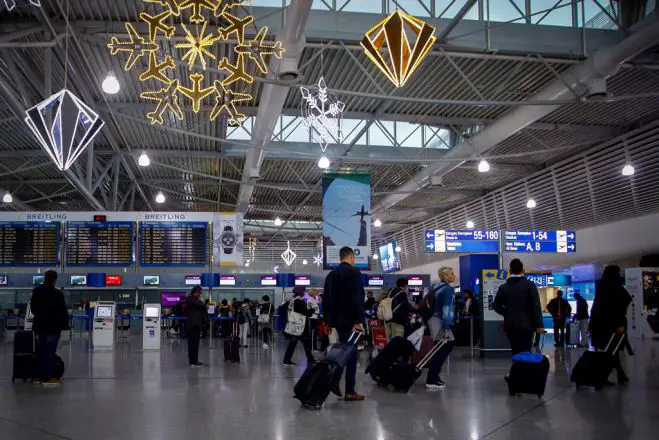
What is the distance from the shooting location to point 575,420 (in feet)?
20.0

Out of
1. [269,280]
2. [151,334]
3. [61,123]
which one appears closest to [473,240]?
[151,334]

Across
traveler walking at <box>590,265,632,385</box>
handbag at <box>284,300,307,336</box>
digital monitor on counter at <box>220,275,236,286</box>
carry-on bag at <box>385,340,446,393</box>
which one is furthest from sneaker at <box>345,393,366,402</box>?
digital monitor on counter at <box>220,275,236,286</box>

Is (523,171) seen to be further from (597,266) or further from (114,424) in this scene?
(114,424)

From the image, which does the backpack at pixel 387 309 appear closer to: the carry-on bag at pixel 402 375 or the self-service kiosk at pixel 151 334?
the carry-on bag at pixel 402 375

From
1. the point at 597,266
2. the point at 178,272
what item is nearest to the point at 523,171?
the point at 597,266

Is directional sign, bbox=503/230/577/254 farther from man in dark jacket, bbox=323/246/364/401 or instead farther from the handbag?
man in dark jacket, bbox=323/246/364/401

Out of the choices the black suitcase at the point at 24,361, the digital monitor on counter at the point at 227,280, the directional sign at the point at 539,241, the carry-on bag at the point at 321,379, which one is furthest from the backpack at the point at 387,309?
the digital monitor on counter at the point at 227,280

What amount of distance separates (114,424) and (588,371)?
5.62 m

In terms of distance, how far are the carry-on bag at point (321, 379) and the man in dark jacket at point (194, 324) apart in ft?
17.2

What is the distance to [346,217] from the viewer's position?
52.7 ft

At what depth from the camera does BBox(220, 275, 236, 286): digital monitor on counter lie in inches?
1054

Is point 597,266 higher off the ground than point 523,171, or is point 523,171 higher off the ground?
point 523,171

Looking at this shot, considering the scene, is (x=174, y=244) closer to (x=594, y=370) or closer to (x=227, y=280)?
(x=227, y=280)

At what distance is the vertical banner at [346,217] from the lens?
15.7m
